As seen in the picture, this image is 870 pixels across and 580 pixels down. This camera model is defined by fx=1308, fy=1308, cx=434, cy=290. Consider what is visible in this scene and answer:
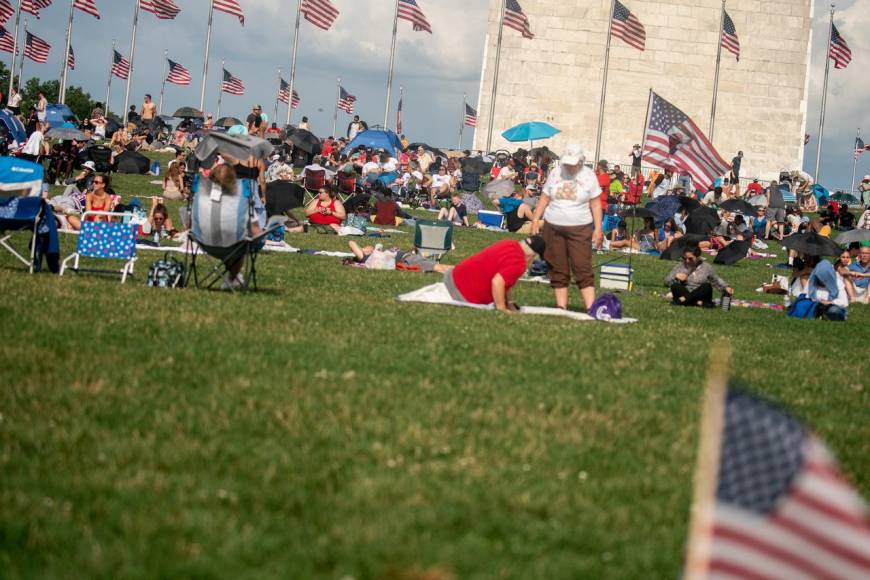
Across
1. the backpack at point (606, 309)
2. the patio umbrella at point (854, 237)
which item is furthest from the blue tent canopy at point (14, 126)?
the backpack at point (606, 309)

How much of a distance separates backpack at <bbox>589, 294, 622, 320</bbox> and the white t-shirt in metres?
0.83

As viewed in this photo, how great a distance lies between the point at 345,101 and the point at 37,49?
13.0 metres

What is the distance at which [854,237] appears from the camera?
78.4ft

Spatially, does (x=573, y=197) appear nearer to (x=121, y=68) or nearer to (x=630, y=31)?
(x=630, y=31)

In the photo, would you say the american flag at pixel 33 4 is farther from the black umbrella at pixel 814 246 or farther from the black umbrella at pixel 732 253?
the black umbrella at pixel 814 246

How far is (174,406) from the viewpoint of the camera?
6496mm

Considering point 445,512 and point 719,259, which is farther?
point 719,259

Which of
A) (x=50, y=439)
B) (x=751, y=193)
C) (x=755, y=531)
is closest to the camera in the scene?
(x=755, y=531)

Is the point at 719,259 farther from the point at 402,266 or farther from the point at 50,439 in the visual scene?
the point at 50,439

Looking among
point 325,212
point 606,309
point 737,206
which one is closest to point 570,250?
point 606,309

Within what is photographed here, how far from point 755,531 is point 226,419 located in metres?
4.11

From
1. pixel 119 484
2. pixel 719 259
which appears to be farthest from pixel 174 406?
pixel 719 259

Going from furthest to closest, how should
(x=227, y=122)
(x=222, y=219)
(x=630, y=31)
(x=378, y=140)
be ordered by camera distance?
1. (x=227, y=122)
2. (x=630, y=31)
3. (x=378, y=140)
4. (x=222, y=219)

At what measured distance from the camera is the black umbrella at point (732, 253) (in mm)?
27234
